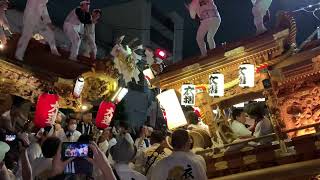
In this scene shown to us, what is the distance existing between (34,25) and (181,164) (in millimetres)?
8091

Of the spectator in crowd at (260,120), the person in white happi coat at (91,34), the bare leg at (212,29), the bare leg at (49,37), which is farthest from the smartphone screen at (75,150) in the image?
the person in white happi coat at (91,34)

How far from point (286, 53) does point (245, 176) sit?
3106mm

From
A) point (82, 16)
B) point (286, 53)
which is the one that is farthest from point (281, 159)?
point (82, 16)

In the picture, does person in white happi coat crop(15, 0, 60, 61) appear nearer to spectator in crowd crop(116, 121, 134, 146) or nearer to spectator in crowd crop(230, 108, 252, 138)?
spectator in crowd crop(116, 121, 134, 146)

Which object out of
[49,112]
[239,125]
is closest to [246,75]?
[239,125]

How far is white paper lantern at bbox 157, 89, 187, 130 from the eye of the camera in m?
11.4

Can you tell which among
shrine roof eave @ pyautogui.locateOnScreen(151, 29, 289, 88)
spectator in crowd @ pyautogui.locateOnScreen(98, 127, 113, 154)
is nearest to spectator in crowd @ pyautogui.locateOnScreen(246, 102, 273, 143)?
shrine roof eave @ pyautogui.locateOnScreen(151, 29, 289, 88)

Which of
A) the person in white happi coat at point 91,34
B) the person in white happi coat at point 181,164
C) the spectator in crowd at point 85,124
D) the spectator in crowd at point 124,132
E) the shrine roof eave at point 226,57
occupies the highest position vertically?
the person in white happi coat at point 91,34

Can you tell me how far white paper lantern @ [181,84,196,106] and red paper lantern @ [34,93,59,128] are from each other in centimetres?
353

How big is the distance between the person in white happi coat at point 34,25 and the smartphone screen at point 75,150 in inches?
314

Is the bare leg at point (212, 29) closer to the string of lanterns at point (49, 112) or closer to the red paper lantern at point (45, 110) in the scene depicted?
the string of lanterns at point (49, 112)

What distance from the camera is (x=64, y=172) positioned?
13.2ft

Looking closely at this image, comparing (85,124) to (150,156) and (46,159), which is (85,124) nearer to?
(150,156)

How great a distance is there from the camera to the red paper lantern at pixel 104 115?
12.8 m
